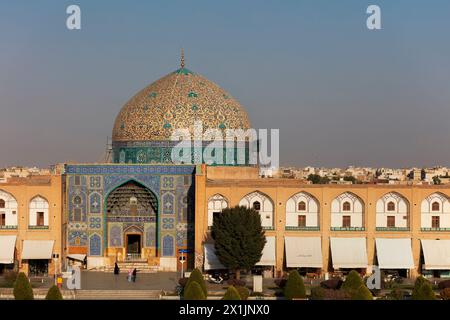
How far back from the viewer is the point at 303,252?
143 feet

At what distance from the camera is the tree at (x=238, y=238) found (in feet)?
137

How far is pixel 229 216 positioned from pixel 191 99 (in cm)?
824

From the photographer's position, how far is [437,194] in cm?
4431

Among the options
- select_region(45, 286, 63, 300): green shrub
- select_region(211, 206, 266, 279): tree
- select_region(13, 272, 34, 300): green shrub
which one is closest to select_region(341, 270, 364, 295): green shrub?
select_region(211, 206, 266, 279): tree

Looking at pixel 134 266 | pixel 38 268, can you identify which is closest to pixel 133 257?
pixel 134 266

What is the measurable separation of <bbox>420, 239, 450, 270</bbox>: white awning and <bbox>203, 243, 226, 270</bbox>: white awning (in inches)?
294

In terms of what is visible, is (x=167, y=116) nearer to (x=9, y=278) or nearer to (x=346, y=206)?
(x=346, y=206)

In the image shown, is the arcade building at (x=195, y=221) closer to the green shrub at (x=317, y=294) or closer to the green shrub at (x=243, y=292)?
the green shrub at (x=243, y=292)

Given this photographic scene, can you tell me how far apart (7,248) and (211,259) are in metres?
7.51

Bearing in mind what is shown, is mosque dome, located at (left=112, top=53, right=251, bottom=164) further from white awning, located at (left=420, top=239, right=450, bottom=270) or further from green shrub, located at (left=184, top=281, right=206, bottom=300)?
green shrub, located at (left=184, top=281, right=206, bottom=300)

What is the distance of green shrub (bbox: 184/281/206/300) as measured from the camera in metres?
34.1

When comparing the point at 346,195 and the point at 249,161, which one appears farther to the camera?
the point at 249,161
